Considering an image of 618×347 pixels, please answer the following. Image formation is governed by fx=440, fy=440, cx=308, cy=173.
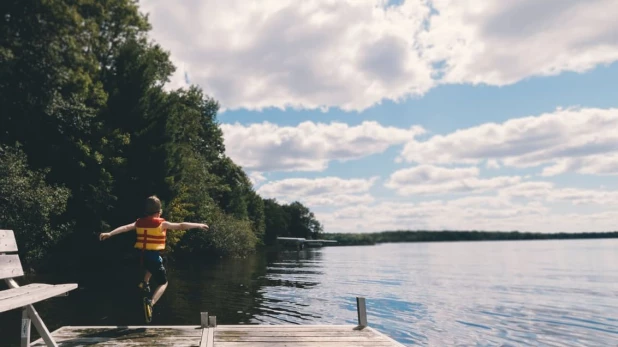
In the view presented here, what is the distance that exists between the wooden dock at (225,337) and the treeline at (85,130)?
16.5 metres

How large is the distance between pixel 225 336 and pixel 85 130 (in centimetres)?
2399

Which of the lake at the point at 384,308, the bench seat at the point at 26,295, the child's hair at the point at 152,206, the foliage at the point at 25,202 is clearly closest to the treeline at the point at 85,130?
the foliage at the point at 25,202

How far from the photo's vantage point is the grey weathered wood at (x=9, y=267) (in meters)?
6.26

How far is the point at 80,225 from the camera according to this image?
30453 millimetres

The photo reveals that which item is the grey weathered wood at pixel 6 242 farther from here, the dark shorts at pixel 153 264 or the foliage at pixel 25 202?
the foliage at pixel 25 202

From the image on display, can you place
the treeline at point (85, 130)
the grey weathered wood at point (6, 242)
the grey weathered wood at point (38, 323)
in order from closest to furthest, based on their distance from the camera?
1. the grey weathered wood at point (38, 323)
2. the grey weathered wood at point (6, 242)
3. the treeline at point (85, 130)

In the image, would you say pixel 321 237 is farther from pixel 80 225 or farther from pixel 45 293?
pixel 45 293

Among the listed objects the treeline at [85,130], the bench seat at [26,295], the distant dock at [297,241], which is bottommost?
the bench seat at [26,295]

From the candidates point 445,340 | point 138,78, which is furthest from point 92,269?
point 445,340

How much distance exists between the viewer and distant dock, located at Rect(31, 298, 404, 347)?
746 centimetres

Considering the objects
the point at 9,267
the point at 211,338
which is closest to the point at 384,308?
the point at 211,338

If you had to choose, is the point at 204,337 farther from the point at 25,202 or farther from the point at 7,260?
the point at 25,202

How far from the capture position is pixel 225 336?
26.2ft

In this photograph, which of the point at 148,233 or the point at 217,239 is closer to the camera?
the point at 148,233
